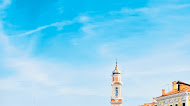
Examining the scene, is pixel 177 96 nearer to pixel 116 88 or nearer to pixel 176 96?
pixel 176 96

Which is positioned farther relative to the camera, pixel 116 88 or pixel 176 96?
pixel 116 88

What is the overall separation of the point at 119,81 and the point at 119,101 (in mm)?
4203

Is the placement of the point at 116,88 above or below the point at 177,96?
above

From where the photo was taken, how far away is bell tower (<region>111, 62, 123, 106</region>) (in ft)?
324

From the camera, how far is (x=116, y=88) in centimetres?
9969

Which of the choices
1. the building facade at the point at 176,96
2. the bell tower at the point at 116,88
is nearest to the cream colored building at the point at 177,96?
the building facade at the point at 176,96

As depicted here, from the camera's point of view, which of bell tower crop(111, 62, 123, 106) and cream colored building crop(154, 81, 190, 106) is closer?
cream colored building crop(154, 81, 190, 106)

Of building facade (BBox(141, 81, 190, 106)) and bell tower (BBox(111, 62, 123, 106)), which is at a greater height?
bell tower (BBox(111, 62, 123, 106))

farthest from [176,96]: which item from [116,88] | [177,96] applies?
[116,88]

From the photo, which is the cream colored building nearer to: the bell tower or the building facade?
the building facade

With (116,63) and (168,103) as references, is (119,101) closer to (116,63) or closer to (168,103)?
(116,63)

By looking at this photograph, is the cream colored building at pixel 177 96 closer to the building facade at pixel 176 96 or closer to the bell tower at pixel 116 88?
the building facade at pixel 176 96

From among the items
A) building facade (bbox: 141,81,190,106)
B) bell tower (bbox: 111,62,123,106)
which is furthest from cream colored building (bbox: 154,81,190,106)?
bell tower (bbox: 111,62,123,106)

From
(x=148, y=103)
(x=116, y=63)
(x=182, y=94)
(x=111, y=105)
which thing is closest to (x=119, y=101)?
(x=111, y=105)
